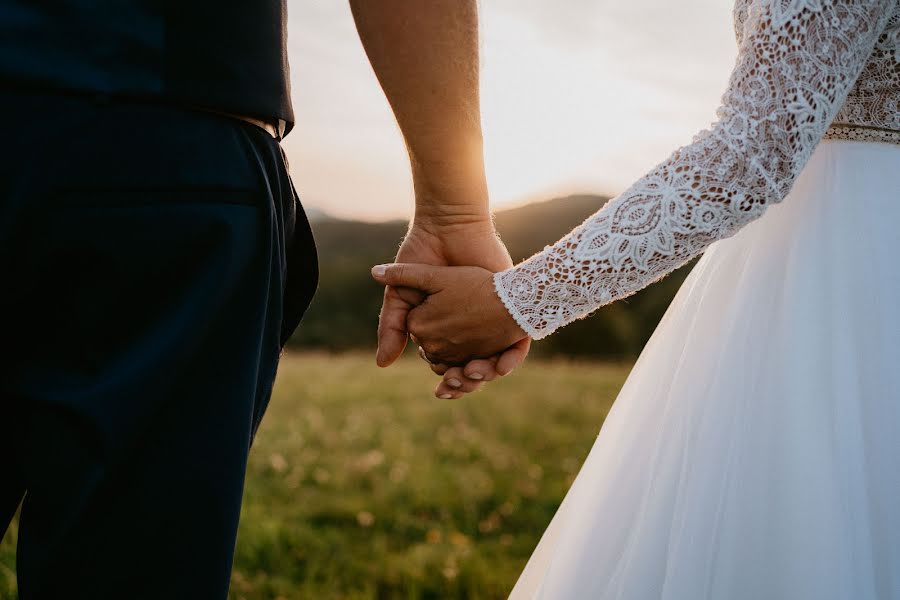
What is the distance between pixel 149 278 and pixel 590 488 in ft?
3.70

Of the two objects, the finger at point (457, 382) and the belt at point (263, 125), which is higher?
the belt at point (263, 125)

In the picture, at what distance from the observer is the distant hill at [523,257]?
96.7 feet

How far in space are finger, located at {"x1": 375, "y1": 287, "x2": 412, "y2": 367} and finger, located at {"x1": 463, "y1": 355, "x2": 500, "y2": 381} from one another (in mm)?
237

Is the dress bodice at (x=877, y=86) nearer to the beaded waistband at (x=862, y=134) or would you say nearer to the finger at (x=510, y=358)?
the beaded waistband at (x=862, y=134)

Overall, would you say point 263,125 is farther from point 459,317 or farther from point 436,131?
point 459,317

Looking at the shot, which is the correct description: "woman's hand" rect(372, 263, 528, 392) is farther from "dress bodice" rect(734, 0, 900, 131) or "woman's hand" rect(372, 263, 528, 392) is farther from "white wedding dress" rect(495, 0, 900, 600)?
"dress bodice" rect(734, 0, 900, 131)

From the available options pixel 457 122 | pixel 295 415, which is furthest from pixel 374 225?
pixel 457 122

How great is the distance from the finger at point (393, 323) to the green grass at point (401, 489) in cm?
138

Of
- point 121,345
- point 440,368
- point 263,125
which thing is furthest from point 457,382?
point 121,345

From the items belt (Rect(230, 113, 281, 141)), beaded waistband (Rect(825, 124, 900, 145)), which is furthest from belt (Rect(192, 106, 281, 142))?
beaded waistband (Rect(825, 124, 900, 145))

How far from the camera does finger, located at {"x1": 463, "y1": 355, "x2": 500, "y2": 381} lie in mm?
1972

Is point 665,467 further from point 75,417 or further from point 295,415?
point 295,415

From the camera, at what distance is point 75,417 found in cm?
103

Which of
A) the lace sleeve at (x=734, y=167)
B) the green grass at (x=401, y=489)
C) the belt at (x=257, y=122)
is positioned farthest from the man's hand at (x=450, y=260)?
the green grass at (x=401, y=489)
